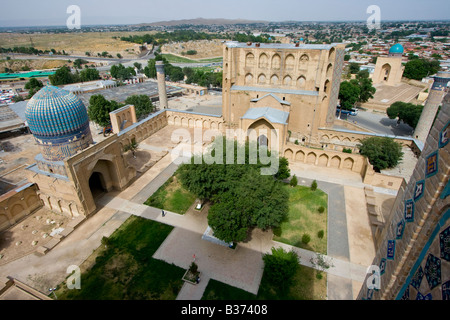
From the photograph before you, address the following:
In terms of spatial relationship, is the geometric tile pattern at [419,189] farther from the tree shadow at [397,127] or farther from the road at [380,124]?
the tree shadow at [397,127]

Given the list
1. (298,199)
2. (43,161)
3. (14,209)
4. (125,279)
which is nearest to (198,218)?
(125,279)

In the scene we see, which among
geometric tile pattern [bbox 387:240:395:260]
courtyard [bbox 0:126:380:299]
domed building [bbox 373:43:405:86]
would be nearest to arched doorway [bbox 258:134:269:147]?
courtyard [bbox 0:126:380:299]

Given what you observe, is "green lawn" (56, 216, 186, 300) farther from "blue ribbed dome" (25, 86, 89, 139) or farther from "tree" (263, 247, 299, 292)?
"blue ribbed dome" (25, 86, 89, 139)

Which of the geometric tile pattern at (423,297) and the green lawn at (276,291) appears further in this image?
the green lawn at (276,291)

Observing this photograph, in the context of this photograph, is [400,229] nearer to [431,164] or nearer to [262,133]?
[431,164]

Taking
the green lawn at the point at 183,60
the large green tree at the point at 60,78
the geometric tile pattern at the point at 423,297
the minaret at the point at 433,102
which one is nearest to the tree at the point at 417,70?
the minaret at the point at 433,102
